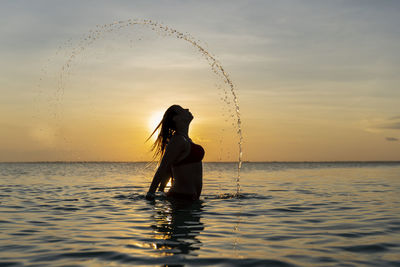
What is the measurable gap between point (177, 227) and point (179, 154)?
7.17 ft

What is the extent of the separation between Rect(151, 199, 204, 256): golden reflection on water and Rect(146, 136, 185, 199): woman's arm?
69cm

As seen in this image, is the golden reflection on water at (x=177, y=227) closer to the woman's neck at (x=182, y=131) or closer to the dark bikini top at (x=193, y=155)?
the dark bikini top at (x=193, y=155)

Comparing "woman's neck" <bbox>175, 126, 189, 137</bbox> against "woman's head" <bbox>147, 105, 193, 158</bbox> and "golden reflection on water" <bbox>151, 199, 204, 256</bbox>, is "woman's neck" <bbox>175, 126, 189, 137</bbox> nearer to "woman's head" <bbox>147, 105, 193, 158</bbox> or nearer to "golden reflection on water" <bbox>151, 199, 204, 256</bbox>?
"woman's head" <bbox>147, 105, 193, 158</bbox>

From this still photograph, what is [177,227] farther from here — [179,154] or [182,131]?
[182,131]

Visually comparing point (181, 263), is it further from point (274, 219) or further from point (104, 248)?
point (274, 219)

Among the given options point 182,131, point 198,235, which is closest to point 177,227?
point 198,235

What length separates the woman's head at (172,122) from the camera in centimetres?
928

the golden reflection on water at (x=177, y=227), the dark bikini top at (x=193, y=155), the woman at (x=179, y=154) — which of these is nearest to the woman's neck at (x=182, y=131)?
the woman at (x=179, y=154)

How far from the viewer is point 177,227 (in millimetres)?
7191

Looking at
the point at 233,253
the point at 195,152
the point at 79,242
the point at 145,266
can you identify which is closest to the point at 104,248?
the point at 79,242

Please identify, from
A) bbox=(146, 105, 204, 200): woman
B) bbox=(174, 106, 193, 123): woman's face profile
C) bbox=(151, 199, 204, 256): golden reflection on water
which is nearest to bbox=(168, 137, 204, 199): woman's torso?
bbox=(146, 105, 204, 200): woman

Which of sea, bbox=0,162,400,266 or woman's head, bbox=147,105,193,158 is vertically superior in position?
woman's head, bbox=147,105,193,158

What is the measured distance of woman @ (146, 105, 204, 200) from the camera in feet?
29.2

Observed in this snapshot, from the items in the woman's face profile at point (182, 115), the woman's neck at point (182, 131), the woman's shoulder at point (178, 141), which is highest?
the woman's face profile at point (182, 115)
